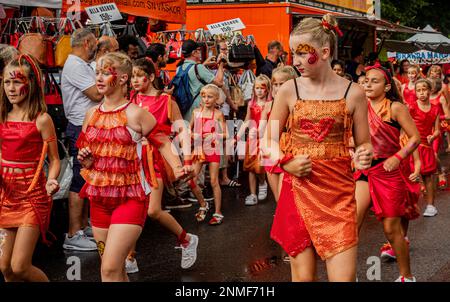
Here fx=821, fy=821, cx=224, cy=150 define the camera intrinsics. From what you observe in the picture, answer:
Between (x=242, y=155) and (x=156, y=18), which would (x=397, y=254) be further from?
(x=156, y=18)

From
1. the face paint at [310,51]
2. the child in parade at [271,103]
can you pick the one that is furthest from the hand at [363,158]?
the child in parade at [271,103]

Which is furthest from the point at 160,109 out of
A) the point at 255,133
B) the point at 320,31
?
the point at 255,133

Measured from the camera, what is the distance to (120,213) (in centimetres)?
557

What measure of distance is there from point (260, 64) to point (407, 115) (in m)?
8.46

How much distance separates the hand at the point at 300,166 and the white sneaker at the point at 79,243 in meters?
4.25

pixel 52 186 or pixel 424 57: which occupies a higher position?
pixel 52 186

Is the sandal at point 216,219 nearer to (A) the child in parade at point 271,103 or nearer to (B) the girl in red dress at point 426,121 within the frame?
(A) the child in parade at point 271,103

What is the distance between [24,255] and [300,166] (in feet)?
7.05

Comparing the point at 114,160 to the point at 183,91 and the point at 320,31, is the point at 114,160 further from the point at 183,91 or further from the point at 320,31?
the point at 183,91

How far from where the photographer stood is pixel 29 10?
11.9 metres

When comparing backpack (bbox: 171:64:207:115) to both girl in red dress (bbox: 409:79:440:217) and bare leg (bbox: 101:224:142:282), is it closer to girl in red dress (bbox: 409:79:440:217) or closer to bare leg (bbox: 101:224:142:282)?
girl in red dress (bbox: 409:79:440:217)

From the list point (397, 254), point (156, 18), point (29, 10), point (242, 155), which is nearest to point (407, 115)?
point (397, 254)

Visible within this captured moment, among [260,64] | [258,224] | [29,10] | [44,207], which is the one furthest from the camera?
[260,64]
